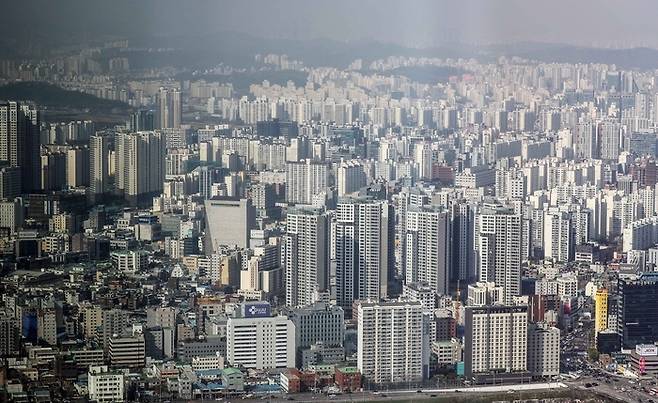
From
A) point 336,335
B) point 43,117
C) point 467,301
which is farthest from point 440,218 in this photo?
point 43,117

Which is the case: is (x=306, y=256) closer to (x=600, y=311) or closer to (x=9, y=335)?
(x=600, y=311)

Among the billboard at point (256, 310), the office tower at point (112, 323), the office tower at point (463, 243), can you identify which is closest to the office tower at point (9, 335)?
the office tower at point (112, 323)

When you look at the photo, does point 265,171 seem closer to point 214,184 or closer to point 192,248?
point 214,184

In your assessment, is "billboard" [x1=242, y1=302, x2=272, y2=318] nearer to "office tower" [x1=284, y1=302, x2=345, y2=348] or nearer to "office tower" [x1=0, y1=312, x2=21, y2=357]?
"office tower" [x1=284, y1=302, x2=345, y2=348]

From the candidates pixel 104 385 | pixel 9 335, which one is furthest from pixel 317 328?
pixel 9 335

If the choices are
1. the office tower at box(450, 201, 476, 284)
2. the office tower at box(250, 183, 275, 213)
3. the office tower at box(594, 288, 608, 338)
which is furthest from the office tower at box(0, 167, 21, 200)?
the office tower at box(594, 288, 608, 338)

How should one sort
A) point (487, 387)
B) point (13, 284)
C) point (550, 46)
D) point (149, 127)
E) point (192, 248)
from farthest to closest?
point (550, 46) < point (149, 127) < point (192, 248) < point (13, 284) < point (487, 387)
